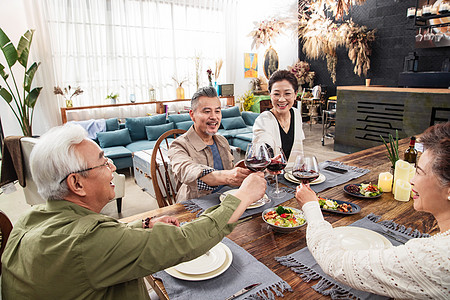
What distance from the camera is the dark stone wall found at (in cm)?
647

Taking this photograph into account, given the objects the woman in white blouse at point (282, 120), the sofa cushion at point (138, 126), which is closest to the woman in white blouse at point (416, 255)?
the woman in white blouse at point (282, 120)

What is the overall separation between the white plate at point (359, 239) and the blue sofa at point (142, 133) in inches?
156

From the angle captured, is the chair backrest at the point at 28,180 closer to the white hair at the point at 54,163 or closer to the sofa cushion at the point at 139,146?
the sofa cushion at the point at 139,146

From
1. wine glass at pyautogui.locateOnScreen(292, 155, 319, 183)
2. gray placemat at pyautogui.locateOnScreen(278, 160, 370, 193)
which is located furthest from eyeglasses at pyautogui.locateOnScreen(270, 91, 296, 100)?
wine glass at pyautogui.locateOnScreen(292, 155, 319, 183)

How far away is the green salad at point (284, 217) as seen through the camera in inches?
47.0

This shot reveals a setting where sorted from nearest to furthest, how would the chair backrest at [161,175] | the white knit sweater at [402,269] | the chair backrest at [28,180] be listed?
the white knit sweater at [402,269]
the chair backrest at [161,175]
the chair backrest at [28,180]

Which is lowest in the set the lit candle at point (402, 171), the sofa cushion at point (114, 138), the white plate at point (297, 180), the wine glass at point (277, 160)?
the sofa cushion at point (114, 138)

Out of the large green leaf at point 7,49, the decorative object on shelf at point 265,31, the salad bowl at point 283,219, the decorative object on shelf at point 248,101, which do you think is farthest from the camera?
the decorative object on shelf at point 265,31

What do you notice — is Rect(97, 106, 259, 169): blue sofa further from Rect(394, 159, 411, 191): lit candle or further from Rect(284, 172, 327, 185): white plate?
Rect(394, 159, 411, 191): lit candle

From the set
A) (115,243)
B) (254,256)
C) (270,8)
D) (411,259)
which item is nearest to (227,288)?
(254,256)

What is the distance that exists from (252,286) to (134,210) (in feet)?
9.31

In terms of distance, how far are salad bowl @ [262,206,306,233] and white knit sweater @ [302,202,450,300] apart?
30 centimetres

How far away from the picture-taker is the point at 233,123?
6.14 m

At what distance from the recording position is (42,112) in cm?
550
